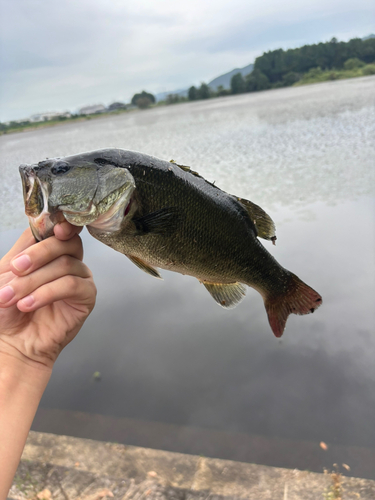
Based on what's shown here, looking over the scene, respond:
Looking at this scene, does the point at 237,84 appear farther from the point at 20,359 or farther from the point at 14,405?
the point at 14,405

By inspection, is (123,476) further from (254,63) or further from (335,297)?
(254,63)

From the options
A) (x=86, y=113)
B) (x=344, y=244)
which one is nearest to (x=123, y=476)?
(x=344, y=244)

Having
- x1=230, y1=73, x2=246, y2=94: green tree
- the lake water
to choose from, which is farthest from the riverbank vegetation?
the lake water

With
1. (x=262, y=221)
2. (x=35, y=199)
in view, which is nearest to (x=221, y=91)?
(x=262, y=221)

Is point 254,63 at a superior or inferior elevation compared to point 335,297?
superior

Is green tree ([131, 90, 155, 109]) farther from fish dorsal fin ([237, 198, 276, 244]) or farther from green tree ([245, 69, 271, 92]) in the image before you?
fish dorsal fin ([237, 198, 276, 244])
